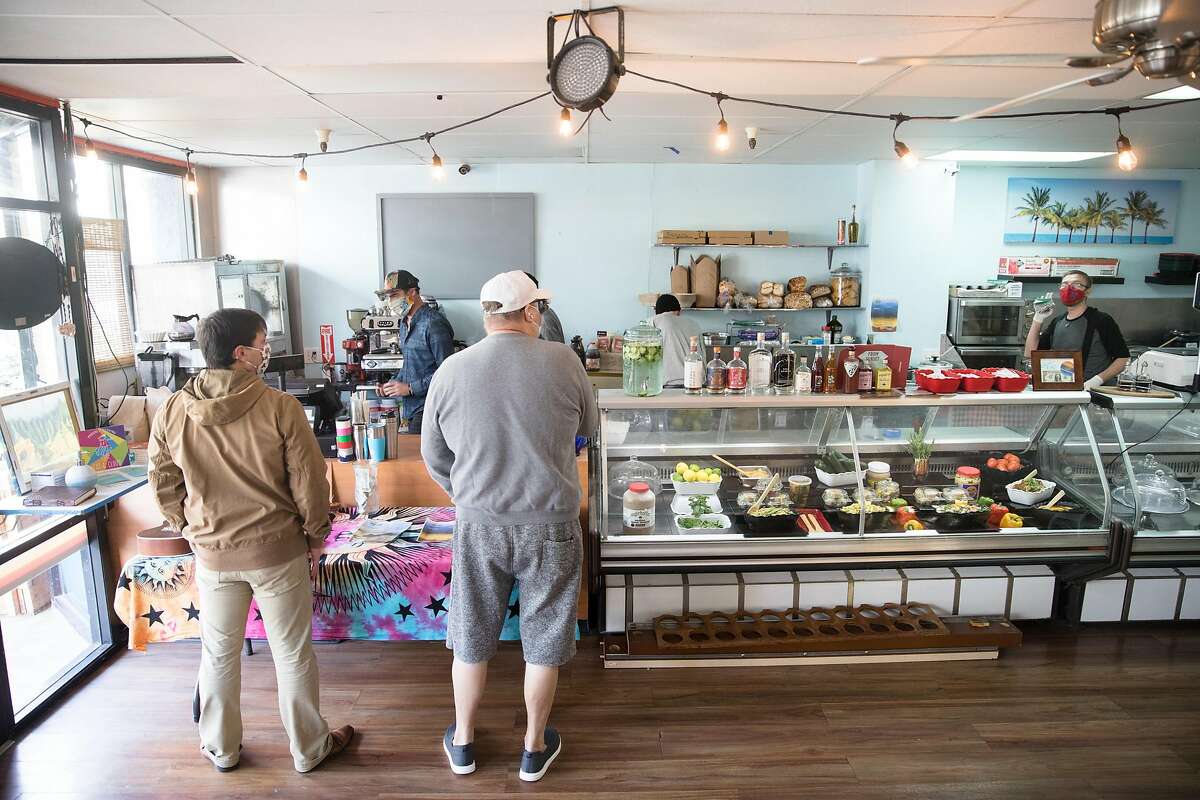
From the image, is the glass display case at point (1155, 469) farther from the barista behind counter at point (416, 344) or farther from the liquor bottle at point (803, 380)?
the barista behind counter at point (416, 344)

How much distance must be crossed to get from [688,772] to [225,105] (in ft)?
14.7

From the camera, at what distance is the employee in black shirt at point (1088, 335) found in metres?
4.80

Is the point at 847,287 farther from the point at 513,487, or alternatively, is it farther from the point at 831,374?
the point at 513,487

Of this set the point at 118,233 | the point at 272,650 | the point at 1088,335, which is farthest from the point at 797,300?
the point at 118,233

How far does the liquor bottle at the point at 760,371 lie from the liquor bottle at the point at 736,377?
2.0 inches

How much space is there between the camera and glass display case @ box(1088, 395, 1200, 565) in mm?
3516

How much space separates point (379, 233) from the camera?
7.18 meters

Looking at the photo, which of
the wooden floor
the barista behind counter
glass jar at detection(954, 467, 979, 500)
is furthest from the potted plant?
the barista behind counter

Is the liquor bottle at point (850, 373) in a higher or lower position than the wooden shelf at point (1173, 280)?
lower

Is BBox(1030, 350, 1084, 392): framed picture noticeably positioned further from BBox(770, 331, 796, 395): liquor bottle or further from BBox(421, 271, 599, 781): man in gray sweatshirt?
BBox(421, 271, 599, 781): man in gray sweatshirt

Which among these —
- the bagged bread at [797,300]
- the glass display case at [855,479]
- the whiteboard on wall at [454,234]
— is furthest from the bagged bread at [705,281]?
the glass display case at [855,479]

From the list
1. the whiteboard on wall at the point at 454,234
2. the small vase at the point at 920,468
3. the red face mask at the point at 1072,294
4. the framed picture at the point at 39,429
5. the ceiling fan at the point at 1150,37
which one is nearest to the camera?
the ceiling fan at the point at 1150,37

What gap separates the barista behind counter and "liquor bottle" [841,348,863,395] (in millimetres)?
2266

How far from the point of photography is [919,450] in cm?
369
